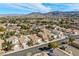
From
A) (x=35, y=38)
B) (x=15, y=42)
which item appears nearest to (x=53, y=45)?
(x=35, y=38)

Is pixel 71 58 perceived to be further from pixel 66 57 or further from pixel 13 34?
pixel 13 34

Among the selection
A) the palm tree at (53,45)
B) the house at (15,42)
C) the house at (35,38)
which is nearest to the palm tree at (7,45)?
the house at (15,42)

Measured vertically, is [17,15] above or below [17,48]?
above

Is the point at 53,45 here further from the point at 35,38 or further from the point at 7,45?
the point at 7,45

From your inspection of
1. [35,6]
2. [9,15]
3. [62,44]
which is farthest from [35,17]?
[62,44]

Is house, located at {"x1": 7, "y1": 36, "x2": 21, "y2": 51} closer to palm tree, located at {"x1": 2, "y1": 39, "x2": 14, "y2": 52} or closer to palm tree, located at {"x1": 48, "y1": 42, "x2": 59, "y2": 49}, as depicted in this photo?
palm tree, located at {"x1": 2, "y1": 39, "x2": 14, "y2": 52}

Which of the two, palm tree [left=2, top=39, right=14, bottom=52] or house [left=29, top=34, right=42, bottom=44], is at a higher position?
house [left=29, top=34, right=42, bottom=44]

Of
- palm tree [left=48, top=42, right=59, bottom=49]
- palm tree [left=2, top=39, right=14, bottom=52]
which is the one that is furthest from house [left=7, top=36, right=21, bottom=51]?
palm tree [left=48, top=42, right=59, bottom=49]

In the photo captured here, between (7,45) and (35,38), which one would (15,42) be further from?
(35,38)

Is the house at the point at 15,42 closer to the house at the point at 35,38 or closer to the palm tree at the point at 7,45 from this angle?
the palm tree at the point at 7,45

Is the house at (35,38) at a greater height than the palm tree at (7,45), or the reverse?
Answer: the house at (35,38)

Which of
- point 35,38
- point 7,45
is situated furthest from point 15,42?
point 35,38
